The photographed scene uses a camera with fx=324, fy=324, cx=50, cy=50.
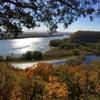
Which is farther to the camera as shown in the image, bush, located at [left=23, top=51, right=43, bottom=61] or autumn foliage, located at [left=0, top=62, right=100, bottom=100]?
bush, located at [left=23, top=51, right=43, bottom=61]

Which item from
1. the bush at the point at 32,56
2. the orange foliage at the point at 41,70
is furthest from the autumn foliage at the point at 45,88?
the bush at the point at 32,56

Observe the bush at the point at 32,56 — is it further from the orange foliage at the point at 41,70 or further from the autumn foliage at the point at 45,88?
the autumn foliage at the point at 45,88

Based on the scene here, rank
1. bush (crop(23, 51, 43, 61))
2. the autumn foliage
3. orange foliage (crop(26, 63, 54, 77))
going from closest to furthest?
the autumn foliage → orange foliage (crop(26, 63, 54, 77)) → bush (crop(23, 51, 43, 61))

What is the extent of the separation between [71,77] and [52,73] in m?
8.95

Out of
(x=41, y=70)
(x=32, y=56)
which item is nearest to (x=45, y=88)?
(x=41, y=70)

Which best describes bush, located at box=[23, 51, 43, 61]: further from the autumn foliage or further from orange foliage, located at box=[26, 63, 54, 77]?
the autumn foliage

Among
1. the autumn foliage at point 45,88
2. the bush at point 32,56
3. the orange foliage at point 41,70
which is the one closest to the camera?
the autumn foliage at point 45,88

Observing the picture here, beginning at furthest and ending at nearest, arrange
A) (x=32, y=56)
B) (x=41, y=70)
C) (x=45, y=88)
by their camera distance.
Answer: (x=32, y=56), (x=41, y=70), (x=45, y=88)

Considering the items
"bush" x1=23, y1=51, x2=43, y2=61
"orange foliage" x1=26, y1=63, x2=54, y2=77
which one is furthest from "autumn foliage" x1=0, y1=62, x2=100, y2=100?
"bush" x1=23, y1=51, x2=43, y2=61

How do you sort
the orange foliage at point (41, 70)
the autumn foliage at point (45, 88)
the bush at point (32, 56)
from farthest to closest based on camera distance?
the bush at point (32, 56), the orange foliage at point (41, 70), the autumn foliage at point (45, 88)

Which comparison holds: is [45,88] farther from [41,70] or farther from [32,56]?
[32,56]

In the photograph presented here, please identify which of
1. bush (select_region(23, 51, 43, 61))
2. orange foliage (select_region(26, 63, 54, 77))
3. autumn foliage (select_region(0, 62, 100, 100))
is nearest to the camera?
autumn foliage (select_region(0, 62, 100, 100))

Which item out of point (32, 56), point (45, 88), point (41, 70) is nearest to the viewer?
point (45, 88)

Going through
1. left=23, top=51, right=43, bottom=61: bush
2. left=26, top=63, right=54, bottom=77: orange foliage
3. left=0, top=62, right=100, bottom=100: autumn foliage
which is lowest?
left=23, top=51, right=43, bottom=61: bush
